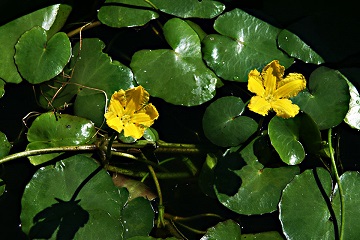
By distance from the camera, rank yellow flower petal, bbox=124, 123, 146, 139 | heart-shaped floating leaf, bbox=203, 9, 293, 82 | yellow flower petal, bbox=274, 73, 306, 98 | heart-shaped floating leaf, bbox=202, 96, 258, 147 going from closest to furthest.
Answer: yellow flower petal, bbox=124, 123, 146, 139, yellow flower petal, bbox=274, 73, 306, 98, heart-shaped floating leaf, bbox=202, 96, 258, 147, heart-shaped floating leaf, bbox=203, 9, 293, 82

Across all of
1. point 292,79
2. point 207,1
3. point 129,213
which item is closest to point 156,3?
point 207,1

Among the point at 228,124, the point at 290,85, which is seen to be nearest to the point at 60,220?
the point at 228,124

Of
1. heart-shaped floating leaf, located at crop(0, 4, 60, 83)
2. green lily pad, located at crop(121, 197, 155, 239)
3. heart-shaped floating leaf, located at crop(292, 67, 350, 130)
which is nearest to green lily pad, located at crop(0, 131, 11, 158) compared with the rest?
heart-shaped floating leaf, located at crop(0, 4, 60, 83)

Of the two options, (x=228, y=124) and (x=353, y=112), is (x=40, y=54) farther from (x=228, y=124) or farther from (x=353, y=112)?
(x=353, y=112)

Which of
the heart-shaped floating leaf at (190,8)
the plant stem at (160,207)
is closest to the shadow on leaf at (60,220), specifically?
the plant stem at (160,207)

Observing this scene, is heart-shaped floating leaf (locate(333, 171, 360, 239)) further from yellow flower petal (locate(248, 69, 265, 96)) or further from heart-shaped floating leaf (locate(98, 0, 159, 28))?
heart-shaped floating leaf (locate(98, 0, 159, 28))
